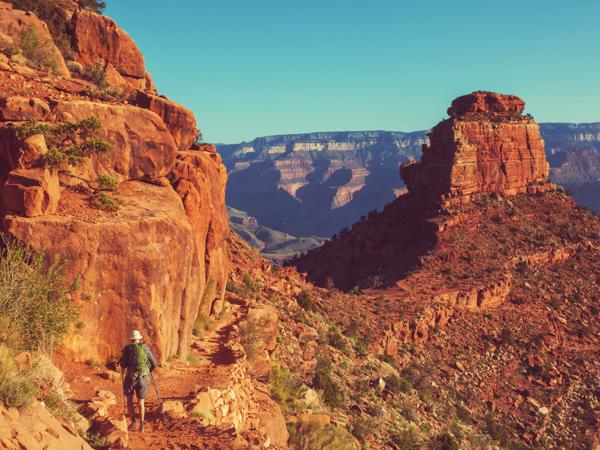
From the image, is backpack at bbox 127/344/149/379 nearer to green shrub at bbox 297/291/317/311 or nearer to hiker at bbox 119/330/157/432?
hiker at bbox 119/330/157/432

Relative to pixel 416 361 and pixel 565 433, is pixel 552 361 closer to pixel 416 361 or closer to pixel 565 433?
pixel 565 433

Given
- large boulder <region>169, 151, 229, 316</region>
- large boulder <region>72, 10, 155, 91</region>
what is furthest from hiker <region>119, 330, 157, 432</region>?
large boulder <region>72, 10, 155, 91</region>

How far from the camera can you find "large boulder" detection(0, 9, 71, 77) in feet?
64.2

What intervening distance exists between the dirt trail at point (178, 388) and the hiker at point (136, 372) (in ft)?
1.49

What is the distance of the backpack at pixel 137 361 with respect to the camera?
36.2 feet

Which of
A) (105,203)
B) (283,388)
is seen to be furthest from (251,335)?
(105,203)

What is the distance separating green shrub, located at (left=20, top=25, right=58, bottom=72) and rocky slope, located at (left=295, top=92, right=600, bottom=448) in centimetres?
2312

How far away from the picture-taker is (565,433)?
29.9 meters

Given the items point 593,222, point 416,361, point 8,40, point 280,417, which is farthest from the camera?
point 593,222

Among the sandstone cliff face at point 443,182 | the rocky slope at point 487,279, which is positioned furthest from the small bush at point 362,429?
the sandstone cliff face at point 443,182

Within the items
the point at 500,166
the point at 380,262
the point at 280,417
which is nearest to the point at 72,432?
the point at 280,417

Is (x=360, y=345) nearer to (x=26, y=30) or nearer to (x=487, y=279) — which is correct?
(x=487, y=279)

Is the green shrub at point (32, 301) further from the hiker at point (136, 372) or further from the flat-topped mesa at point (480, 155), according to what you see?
the flat-topped mesa at point (480, 155)

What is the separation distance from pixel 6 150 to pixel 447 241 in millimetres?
42121
